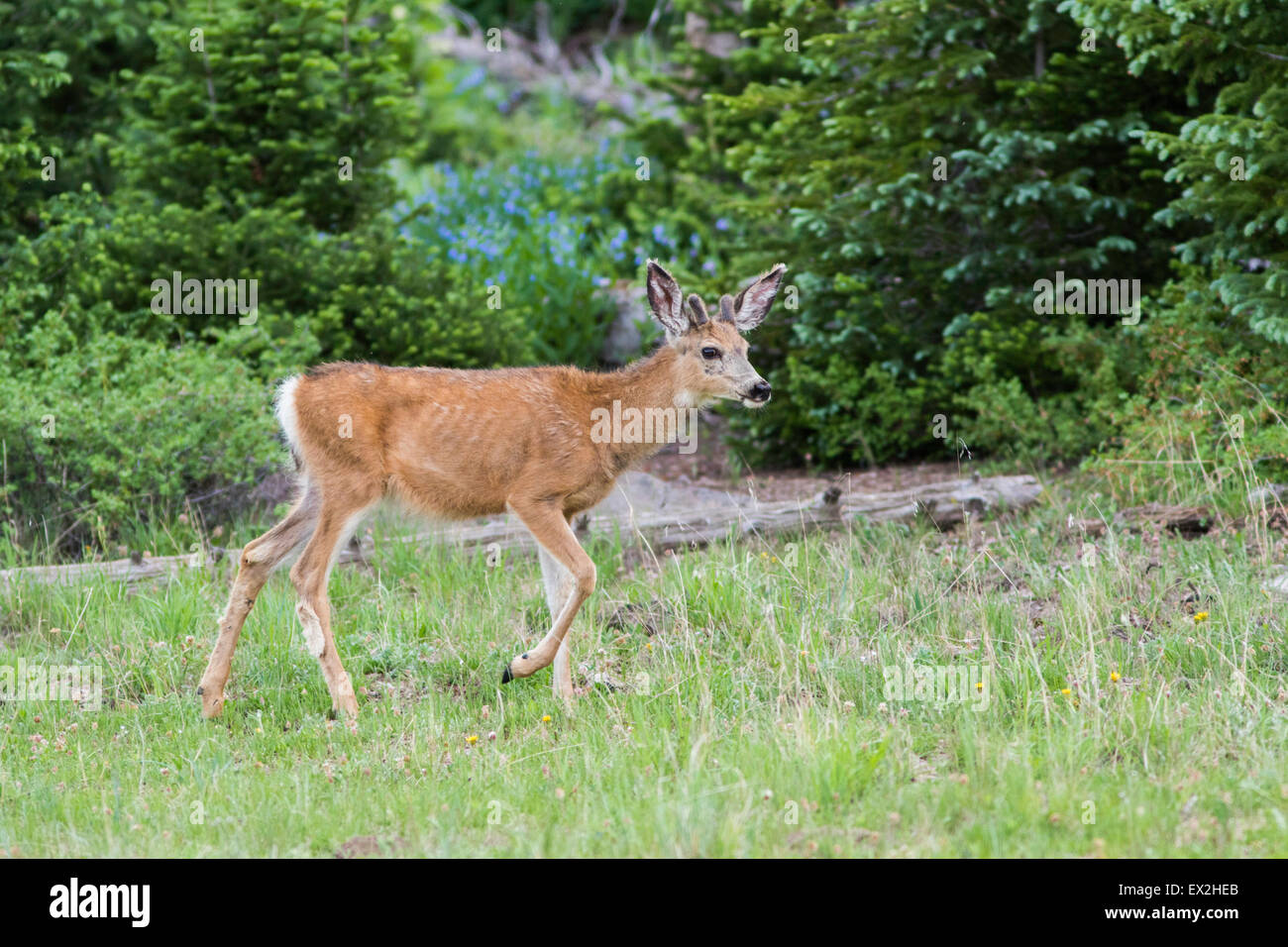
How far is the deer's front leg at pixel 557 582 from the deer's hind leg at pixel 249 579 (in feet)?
3.33

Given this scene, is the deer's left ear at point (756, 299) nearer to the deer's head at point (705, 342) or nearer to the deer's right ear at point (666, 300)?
the deer's head at point (705, 342)

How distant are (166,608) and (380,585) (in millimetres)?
1107

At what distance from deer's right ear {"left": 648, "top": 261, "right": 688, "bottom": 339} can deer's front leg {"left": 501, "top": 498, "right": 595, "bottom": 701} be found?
1.18 meters

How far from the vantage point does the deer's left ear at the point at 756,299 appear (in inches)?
304

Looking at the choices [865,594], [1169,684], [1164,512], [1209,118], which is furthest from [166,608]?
[1209,118]

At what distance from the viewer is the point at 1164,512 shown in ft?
28.0

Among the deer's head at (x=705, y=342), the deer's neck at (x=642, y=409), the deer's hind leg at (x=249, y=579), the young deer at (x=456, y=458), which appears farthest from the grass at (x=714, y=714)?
the deer's head at (x=705, y=342)

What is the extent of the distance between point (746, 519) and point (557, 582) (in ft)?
5.57

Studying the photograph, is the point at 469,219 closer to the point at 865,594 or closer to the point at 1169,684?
the point at 865,594

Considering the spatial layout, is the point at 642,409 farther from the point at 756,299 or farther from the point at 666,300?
the point at 756,299

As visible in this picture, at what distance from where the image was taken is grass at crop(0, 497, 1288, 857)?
498 cm

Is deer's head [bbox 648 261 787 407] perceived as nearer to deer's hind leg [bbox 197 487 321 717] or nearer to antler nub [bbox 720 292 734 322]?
antler nub [bbox 720 292 734 322]

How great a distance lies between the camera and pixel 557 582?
7336 millimetres

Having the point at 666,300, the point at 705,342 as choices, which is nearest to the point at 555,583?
the point at 705,342
